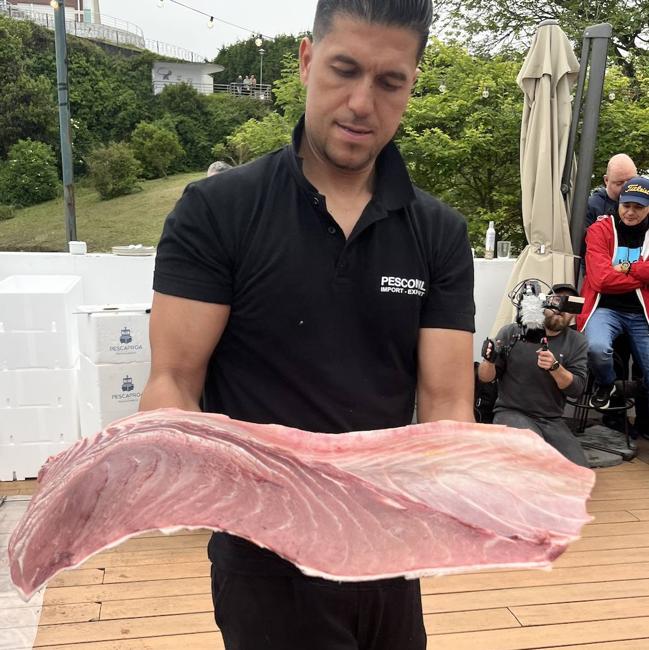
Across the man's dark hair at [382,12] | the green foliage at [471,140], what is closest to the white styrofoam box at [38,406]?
the man's dark hair at [382,12]

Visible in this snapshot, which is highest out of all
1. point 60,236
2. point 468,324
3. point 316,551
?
point 468,324

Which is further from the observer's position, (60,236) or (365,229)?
(60,236)

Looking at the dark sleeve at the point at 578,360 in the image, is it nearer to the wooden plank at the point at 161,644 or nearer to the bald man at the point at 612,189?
the bald man at the point at 612,189

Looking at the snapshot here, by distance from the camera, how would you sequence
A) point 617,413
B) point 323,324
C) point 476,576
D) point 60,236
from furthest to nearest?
1. point 60,236
2. point 617,413
3. point 476,576
4. point 323,324

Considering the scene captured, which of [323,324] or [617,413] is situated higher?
[323,324]

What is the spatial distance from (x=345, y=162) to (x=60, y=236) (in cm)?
2182

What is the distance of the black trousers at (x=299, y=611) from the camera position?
45.8 inches

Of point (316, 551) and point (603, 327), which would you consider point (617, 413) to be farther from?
point (316, 551)

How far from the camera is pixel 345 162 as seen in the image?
1.22m

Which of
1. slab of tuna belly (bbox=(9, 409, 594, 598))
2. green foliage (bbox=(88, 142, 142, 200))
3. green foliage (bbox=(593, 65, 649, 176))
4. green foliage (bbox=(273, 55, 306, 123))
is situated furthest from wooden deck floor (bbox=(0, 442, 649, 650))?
green foliage (bbox=(88, 142, 142, 200))

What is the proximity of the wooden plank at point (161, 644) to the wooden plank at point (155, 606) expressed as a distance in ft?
0.54

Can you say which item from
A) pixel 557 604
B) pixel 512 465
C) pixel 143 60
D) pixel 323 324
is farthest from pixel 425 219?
pixel 143 60

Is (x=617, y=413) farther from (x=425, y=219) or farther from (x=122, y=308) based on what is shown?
(x=425, y=219)

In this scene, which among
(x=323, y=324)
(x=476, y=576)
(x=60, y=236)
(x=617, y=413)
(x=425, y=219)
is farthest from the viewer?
(x=60, y=236)
